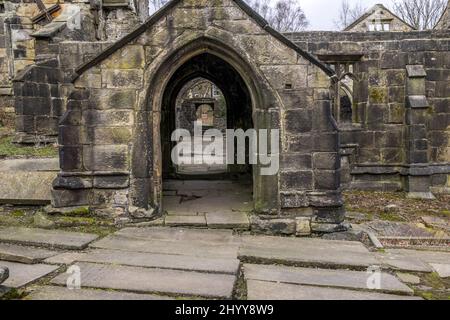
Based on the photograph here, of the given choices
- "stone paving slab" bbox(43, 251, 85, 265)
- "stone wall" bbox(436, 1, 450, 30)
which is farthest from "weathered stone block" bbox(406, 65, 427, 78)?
"stone paving slab" bbox(43, 251, 85, 265)

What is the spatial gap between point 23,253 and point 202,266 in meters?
1.78

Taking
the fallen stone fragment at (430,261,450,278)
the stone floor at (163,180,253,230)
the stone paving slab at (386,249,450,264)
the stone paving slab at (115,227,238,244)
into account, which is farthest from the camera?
the stone floor at (163,180,253,230)

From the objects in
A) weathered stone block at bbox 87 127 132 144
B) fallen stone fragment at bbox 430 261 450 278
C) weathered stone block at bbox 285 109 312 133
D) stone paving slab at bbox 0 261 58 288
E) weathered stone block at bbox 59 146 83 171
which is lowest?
fallen stone fragment at bbox 430 261 450 278

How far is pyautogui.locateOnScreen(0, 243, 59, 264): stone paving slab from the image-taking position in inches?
157

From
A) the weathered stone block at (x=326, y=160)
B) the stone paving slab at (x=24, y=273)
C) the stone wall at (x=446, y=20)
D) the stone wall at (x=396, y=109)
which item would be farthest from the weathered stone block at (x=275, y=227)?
the stone wall at (x=446, y=20)

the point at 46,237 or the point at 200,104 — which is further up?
the point at 200,104

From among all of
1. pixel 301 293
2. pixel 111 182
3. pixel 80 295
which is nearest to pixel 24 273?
pixel 80 295

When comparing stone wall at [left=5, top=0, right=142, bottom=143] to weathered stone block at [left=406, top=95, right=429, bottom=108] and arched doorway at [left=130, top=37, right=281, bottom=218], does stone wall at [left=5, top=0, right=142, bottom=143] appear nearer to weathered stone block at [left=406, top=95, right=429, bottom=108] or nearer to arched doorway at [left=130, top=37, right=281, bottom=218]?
arched doorway at [left=130, top=37, right=281, bottom=218]

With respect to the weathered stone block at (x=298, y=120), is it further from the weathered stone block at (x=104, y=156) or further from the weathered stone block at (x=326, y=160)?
the weathered stone block at (x=104, y=156)

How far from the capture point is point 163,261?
4148 millimetres

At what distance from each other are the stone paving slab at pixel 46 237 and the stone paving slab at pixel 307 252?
181 cm

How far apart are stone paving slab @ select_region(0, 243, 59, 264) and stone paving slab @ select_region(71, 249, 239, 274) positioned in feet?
→ 1.19

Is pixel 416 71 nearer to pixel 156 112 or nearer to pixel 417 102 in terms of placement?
pixel 417 102

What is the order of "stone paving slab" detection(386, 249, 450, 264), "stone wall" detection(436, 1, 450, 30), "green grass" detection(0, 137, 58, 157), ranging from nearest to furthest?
"stone paving slab" detection(386, 249, 450, 264) < "green grass" detection(0, 137, 58, 157) < "stone wall" detection(436, 1, 450, 30)
